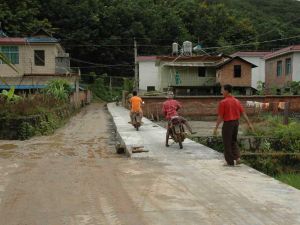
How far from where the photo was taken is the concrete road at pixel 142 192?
5762 mm

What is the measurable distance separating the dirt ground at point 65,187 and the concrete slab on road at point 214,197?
0.38 metres

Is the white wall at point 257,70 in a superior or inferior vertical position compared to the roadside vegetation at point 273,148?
superior

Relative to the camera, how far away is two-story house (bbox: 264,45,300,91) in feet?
128

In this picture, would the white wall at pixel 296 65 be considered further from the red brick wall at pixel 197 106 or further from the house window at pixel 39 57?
the house window at pixel 39 57

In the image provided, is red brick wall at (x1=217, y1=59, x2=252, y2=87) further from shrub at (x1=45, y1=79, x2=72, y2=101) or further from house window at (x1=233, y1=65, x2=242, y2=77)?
shrub at (x1=45, y1=79, x2=72, y2=101)

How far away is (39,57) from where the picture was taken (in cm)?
4594

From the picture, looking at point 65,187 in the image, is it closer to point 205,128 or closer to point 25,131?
point 25,131

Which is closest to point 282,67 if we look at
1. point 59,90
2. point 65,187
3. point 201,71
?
point 201,71

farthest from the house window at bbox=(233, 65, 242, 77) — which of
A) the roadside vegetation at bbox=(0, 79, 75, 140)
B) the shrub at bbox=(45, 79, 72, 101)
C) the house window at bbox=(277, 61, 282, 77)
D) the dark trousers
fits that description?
the dark trousers

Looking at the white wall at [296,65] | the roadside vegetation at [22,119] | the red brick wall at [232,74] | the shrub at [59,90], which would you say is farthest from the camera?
the red brick wall at [232,74]

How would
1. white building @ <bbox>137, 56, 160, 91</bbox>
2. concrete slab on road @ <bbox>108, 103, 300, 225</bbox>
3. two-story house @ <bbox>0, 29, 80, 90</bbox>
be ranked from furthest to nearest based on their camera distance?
white building @ <bbox>137, 56, 160, 91</bbox>
two-story house @ <bbox>0, 29, 80, 90</bbox>
concrete slab on road @ <bbox>108, 103, 300, 225</bbox>

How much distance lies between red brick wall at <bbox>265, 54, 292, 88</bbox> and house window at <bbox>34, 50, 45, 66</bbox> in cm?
2246

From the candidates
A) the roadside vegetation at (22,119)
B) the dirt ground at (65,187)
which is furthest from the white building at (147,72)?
the dirt ground at (65,187)

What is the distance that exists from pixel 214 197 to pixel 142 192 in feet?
3.78
